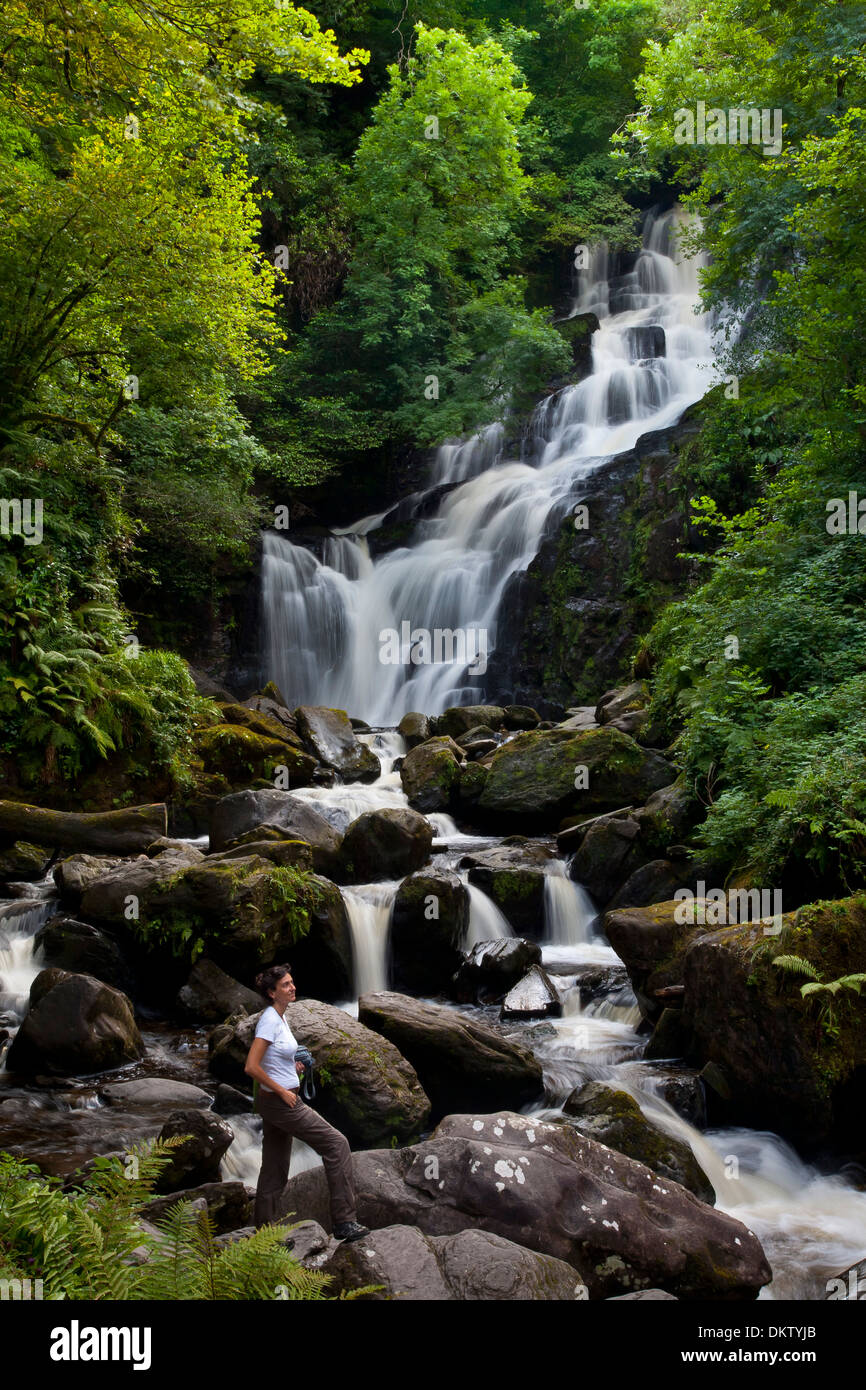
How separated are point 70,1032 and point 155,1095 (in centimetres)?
105

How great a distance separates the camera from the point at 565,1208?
465 cm

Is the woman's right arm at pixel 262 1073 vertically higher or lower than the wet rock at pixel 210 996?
higher

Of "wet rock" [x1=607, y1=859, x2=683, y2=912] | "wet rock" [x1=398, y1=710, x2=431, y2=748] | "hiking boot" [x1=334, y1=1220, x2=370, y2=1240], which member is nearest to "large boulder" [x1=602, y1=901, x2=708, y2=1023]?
"wet rock" [x1=607, y1=859, x2=683, y2=912]

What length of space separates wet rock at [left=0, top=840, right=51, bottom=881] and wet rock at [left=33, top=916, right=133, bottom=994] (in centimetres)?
226

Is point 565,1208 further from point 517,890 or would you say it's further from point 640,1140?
point 517,890

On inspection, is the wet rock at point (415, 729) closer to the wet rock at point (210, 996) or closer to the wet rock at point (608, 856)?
the wet rock at point (608, 856)

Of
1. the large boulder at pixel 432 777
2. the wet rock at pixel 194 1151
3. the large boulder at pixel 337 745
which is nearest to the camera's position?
the wet rock at pixel 194 1151

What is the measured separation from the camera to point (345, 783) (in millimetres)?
15727

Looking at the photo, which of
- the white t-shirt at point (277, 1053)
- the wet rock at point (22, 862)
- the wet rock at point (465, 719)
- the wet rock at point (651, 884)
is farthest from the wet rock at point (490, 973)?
the wet rock at point (465, 719)

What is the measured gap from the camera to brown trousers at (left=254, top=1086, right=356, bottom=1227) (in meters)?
4.55

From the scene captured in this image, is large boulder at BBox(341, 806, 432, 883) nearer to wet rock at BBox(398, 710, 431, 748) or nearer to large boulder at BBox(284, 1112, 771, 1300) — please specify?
wet rock at BBox(398, 710, 431, 748)

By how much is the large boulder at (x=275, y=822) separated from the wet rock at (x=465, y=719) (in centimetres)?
573

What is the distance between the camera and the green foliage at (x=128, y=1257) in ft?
10.1
